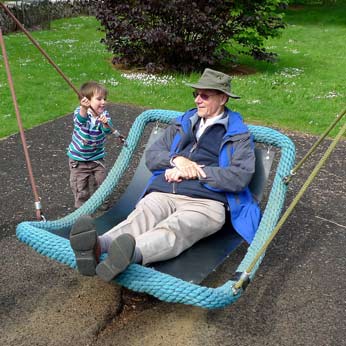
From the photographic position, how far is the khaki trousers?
Result: 3103 millimetres

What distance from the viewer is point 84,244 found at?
2.71 m

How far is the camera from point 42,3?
1786 cm

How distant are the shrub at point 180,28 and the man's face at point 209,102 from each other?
6170 mm

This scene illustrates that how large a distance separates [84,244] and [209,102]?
1.49 m

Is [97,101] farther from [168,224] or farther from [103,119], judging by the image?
[168,224]

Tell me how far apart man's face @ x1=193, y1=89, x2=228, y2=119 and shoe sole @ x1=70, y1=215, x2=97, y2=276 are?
1358 millimetres

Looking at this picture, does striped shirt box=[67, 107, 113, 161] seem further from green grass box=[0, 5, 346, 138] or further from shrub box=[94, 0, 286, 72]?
shrub box=[94, 0, 286, 72]

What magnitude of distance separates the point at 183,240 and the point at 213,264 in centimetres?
24

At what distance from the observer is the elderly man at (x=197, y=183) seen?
10.7 ft

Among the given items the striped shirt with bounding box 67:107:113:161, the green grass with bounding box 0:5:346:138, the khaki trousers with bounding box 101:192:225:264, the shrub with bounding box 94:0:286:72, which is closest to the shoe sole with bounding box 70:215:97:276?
the khaki trousers with bounding box 101:192:225:264

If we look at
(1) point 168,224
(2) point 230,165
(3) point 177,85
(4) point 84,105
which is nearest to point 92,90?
(4) point 84,105

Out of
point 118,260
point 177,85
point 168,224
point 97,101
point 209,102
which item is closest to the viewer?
point 118,260

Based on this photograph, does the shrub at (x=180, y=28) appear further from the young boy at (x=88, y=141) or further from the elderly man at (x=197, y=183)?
the elderly man at (x=197, y=183)

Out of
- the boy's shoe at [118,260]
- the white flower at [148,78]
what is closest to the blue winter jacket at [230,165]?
the boy's shoe at [118,260]
